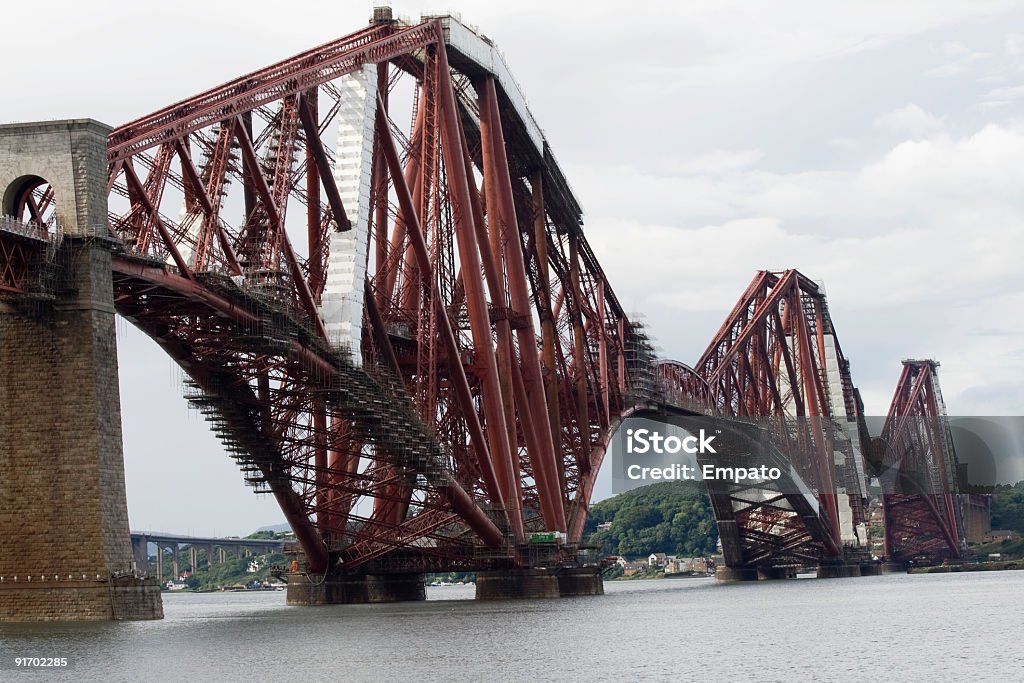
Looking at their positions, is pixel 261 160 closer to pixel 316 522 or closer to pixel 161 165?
pixel 161 165

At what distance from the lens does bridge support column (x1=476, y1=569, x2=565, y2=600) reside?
80125mm

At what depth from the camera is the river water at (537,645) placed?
4144 centimetres

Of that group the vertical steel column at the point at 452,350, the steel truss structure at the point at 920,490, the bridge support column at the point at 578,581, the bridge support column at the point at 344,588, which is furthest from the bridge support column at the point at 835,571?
the vertical steel column at the point at 452,350

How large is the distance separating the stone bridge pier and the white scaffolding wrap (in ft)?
44.0

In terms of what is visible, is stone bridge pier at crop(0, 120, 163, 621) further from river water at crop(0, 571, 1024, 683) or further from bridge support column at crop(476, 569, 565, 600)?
bridge support column at crop(476, 569, 565, 600)

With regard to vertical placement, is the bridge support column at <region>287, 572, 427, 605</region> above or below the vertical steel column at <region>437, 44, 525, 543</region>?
below

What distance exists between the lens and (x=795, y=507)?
5551 inches

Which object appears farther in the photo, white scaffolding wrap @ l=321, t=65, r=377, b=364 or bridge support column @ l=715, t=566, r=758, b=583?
bridge support column @ l=715, t=566, r=758, b=583

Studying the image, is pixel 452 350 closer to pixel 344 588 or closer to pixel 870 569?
pixel 344 588

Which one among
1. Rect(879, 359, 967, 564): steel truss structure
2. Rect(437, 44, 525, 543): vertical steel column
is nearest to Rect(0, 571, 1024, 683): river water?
Rect(437, 44, 525, 543): vertical steel column

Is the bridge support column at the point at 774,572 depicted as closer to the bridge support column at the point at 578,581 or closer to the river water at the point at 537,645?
the bridge support column at the point at 578,581

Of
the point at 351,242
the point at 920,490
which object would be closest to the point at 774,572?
the point at 920,490

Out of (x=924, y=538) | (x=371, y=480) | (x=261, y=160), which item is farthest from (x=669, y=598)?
(x=924, y=538)

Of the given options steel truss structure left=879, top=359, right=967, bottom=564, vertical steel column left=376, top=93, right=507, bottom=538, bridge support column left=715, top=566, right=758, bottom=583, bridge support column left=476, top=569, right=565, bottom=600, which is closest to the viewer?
vertical steel column left=376, top=93, right=507, bottom=538
